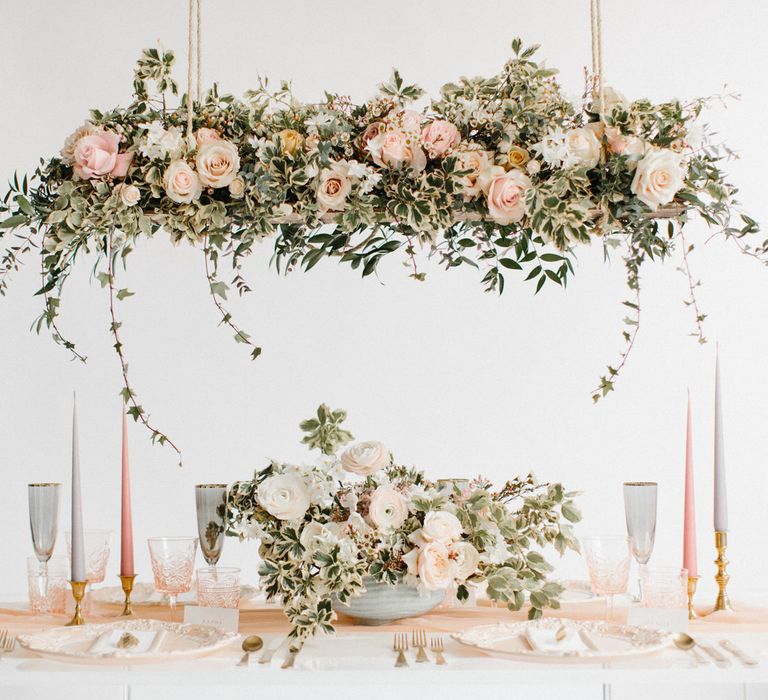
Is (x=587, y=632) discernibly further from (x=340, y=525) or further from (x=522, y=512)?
(x=340, y=525)

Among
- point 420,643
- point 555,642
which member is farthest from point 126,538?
point 555,642

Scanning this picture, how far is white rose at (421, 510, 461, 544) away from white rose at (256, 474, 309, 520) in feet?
0.67

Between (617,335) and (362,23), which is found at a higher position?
(362,23)

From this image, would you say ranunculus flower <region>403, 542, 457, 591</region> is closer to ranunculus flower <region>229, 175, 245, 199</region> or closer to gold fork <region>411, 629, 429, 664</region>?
gold fork <region>411, 629, 429, 664</region>

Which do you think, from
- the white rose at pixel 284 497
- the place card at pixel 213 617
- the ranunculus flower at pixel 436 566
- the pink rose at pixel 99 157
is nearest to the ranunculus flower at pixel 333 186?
the pink rose at pixel 99 157

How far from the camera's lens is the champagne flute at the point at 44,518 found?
6.03 ft

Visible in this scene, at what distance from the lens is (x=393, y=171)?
69.5 inches

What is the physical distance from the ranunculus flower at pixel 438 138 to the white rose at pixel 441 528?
65 cm

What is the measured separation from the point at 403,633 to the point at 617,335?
213 centimetres

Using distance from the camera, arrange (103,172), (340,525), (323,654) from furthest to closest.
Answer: (103,172) → (340,525) → (323,654)

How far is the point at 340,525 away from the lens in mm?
1622

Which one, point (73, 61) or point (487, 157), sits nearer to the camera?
point (487, 157)

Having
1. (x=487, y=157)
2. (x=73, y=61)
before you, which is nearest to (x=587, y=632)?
(x=487, y=157)

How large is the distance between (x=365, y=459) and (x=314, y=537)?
0.16m
